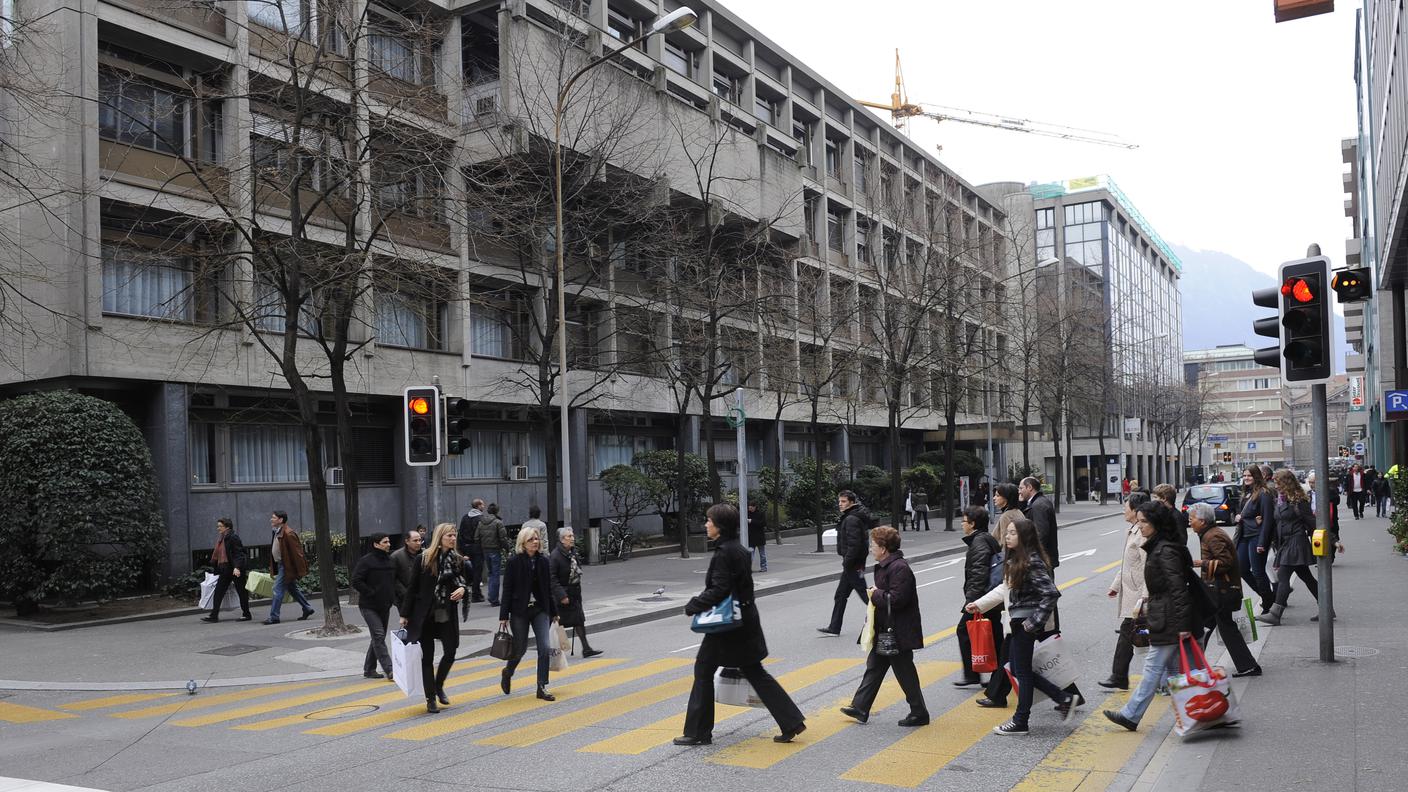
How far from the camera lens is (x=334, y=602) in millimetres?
16297

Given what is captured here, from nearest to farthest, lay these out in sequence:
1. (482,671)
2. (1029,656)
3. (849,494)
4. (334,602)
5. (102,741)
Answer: (1029,656)
(102,741)
(482,671)
(849,494)
(334,602)

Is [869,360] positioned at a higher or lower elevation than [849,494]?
higher

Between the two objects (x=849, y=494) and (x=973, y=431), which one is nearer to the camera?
(x=849, y=494)

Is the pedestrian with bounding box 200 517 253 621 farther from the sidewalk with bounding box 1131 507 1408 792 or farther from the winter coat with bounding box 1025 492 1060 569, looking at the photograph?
the sidewalk with bounding box 1131 507 1408 792

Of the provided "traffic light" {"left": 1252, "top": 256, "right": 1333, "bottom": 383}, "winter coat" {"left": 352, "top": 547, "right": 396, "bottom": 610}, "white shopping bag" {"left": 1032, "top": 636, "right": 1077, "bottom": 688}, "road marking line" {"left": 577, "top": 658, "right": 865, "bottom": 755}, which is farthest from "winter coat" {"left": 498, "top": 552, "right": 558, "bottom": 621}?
"traffic light" {"left": 1252, "top": 256, "right": 1333, "bottom": 383}

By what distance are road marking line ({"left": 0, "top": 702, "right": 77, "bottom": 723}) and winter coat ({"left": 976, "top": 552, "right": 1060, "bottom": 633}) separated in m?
9.07

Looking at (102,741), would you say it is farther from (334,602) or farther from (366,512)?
(366,512)

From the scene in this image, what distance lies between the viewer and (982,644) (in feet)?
29.5

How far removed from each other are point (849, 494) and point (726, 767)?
6.96m

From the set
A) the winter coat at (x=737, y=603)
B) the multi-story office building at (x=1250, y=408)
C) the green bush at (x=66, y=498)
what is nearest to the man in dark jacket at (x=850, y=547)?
the winter coat at (x=737, y=603)

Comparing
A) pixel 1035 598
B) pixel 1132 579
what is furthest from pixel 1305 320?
pixel 1035 598

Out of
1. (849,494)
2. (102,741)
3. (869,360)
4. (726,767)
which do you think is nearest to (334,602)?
(102,741)

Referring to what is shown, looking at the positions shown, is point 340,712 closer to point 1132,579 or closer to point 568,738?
point 568,738

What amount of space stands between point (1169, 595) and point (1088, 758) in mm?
1240
